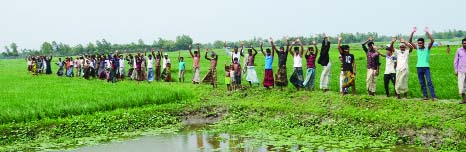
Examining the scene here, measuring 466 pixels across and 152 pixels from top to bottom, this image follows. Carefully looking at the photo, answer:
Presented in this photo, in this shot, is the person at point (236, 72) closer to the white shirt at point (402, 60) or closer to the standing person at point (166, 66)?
the standing person at point (166, 66)

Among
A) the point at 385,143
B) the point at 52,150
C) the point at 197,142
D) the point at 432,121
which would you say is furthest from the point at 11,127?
the point at 432,121

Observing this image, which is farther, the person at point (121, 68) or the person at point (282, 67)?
the person at point (121, 68)

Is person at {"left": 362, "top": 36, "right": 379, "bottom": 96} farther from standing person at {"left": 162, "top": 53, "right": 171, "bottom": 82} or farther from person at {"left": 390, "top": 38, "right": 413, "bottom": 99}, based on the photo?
standing person at {"left": 162, "top": 53, "right": 171, "bottom": 82}

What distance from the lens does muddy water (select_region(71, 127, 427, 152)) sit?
32.0 feet

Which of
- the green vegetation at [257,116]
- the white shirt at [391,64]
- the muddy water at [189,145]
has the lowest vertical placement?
the muddy water at [189,145]

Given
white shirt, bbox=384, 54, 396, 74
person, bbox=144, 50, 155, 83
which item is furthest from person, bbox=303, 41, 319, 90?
person, bbox=144, 50, 155, 83

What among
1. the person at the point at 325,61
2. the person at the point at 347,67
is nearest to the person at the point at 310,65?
the person at the point at 325,61

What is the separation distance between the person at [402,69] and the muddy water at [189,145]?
11.4 ft

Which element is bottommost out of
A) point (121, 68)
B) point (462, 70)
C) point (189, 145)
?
point (189, 145)

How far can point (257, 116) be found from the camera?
520 inches

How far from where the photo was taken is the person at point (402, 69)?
40.3 ft

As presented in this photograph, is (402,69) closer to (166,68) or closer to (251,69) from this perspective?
(251,69)

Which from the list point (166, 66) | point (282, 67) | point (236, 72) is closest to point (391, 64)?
point (282, 67)

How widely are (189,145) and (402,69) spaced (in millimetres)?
5942
